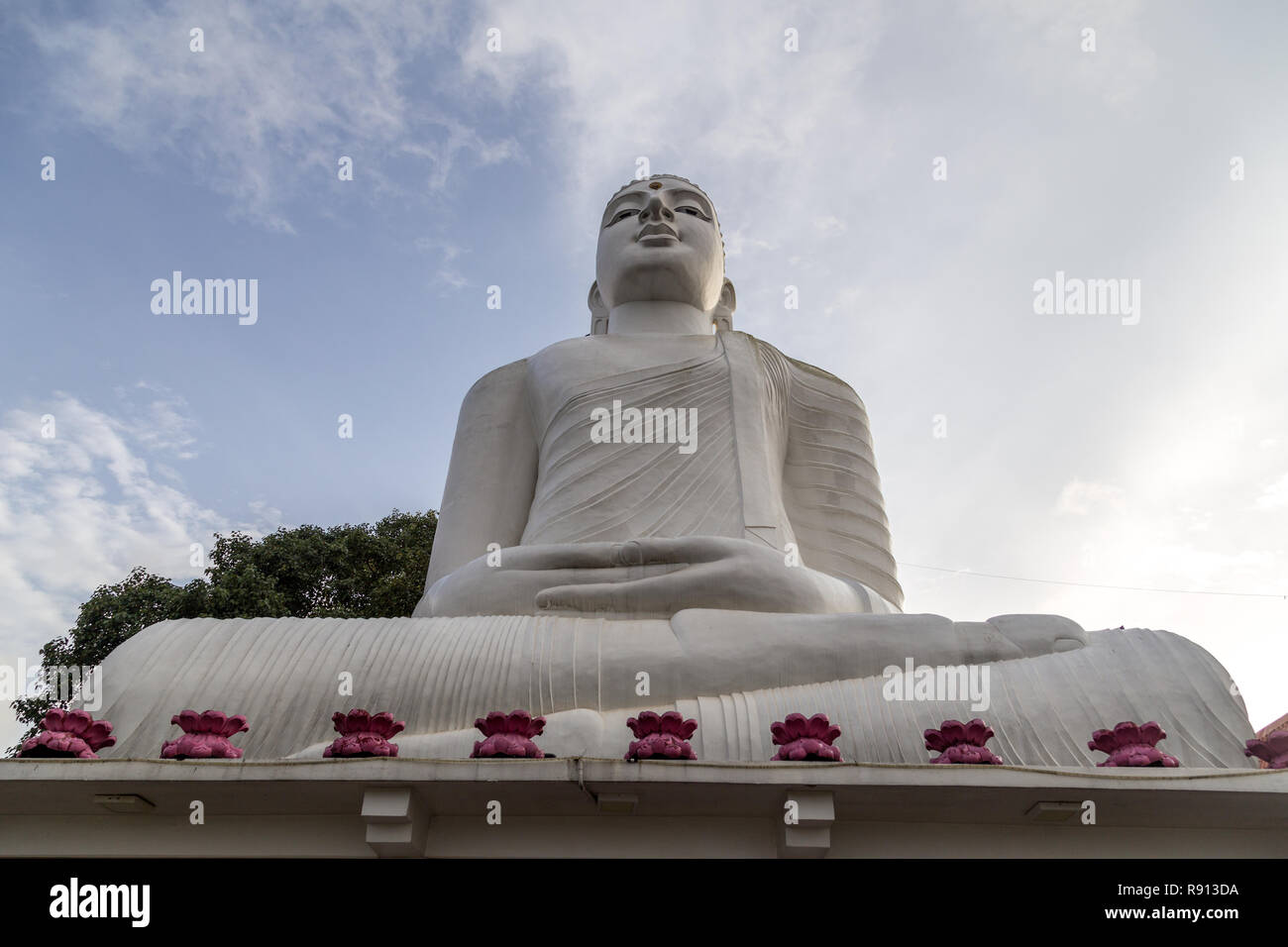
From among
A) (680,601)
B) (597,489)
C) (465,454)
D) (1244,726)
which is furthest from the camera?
(465,454)

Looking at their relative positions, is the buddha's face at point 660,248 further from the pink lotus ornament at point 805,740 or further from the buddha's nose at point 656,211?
the pink lotus ornament at point 805,740

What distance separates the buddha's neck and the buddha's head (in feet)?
0.16

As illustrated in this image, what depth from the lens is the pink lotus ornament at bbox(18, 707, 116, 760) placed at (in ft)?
10.7

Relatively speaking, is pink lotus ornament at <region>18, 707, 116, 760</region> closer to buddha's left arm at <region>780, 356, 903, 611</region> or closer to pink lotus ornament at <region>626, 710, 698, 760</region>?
pink lotus ornament at <region>626, 710, 698, 760</region>

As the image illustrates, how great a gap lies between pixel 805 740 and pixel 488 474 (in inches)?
156

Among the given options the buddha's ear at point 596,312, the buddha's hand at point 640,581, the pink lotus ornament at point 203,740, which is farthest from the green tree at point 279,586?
the pink lotus ornament at point 203,740

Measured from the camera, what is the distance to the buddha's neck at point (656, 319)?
24.5 feet

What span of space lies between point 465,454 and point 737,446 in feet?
5.64

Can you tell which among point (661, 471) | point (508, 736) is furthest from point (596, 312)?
point (508, 736)

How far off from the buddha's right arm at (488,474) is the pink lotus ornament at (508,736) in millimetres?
3027

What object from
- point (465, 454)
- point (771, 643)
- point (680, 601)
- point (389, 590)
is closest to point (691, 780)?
point (771, 643)

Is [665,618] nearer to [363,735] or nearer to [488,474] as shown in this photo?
[363,735]

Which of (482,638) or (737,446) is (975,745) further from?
(737,446)

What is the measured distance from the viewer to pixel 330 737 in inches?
168
